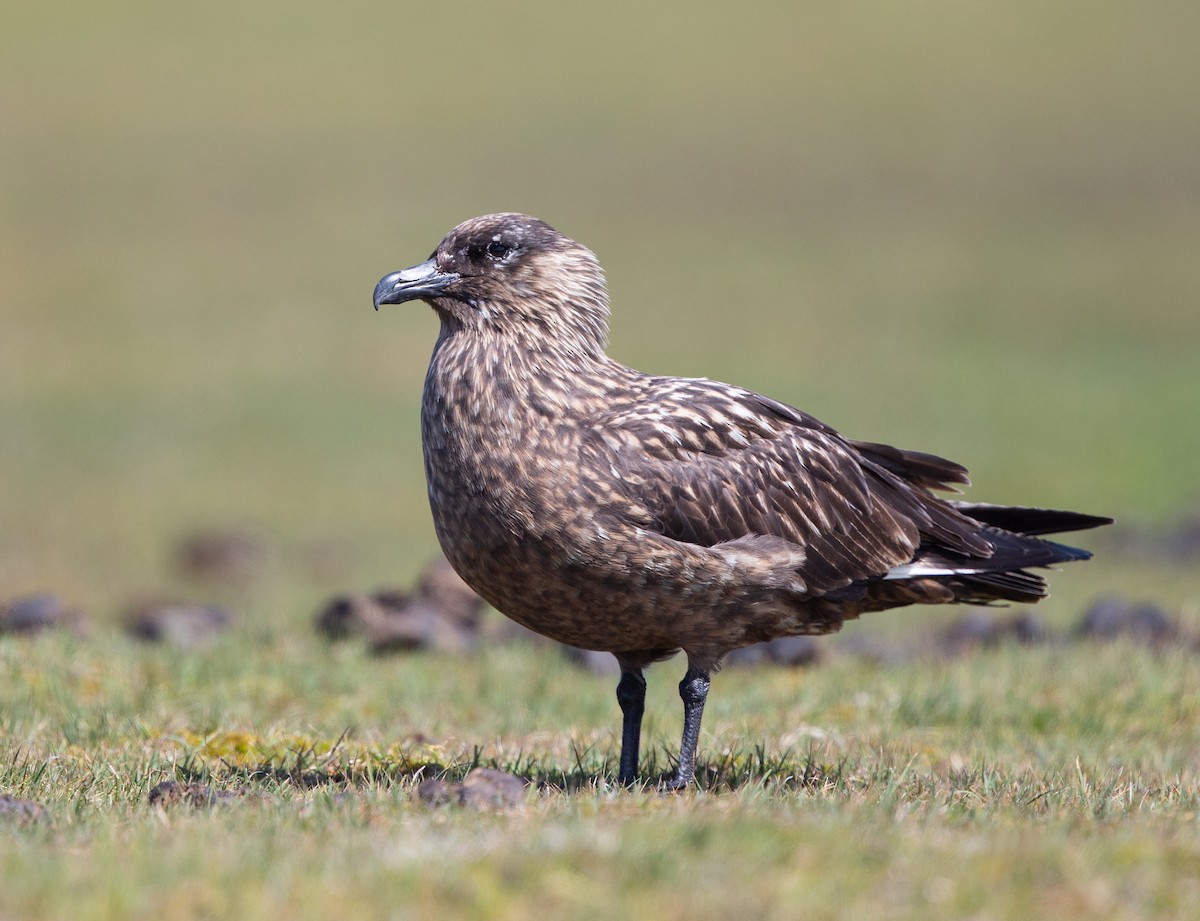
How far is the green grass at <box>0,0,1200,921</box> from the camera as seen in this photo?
3.96 m

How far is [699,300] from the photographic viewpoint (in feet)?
83.6

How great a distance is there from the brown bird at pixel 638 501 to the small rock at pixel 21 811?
1.61 m

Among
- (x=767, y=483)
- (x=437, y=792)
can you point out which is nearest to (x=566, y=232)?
(x=767, y=483)

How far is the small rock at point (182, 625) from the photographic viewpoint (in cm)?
867

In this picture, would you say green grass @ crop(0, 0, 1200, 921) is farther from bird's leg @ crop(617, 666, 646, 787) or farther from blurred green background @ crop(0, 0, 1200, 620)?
bird's leg @ crop(617, 666, 646, 787)

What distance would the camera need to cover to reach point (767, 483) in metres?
5.93

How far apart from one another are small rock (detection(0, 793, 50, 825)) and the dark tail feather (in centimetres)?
359

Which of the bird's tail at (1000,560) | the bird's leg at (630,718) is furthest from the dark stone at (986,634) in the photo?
the bird's leg at (630,718)

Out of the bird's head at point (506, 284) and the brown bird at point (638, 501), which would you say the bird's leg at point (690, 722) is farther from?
the bird's head at point (506, 284)

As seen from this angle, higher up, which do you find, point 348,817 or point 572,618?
point 572,618

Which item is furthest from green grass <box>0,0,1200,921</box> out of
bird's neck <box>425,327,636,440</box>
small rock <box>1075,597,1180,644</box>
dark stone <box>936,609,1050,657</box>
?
bird's neck <box>425,327,636,440</box>

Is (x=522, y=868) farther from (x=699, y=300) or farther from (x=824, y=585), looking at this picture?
(x=699, y=300)

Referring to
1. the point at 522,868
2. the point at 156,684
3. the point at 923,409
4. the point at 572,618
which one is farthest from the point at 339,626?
the point at 923,409

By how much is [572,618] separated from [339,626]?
3631mm
